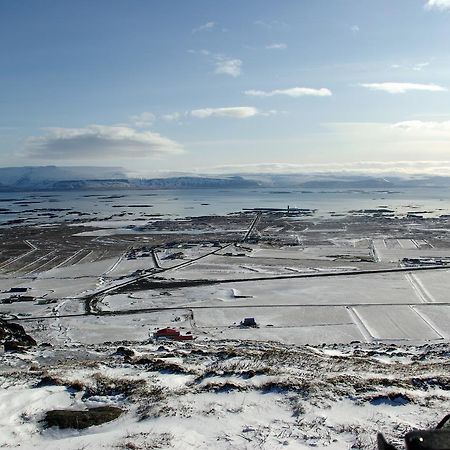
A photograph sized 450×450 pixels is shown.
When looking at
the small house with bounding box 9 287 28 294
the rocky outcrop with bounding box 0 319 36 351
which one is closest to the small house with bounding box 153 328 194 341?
the rocky outcrop with bounding box 0 319 36 351

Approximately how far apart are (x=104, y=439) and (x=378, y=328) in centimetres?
2168

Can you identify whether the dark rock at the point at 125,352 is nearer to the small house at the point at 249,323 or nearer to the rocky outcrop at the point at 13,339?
the rocky outcrop at the point at 13,339

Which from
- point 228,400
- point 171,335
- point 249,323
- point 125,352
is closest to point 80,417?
point 228,400

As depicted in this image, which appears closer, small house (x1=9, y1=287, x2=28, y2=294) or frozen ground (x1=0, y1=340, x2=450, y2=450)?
frozen ground (x1=0, y1=340, x2=450, y2=450)

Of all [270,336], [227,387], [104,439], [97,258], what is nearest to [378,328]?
[270,336]

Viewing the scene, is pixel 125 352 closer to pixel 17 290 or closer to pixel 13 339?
pixel 13 339

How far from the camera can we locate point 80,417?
1016 cm

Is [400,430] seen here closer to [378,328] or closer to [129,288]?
[378,328]

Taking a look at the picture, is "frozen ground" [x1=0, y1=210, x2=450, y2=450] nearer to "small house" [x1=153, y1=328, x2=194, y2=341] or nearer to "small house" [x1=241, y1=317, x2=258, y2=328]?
"small house" [x1=241, y1=317, x2=258, y2=328]

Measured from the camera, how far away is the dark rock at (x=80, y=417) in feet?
32.5

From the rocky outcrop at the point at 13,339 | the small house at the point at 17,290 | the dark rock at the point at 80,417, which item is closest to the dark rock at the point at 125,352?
the rocky outcrop at the point at 13,339

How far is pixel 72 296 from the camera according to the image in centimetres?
3672

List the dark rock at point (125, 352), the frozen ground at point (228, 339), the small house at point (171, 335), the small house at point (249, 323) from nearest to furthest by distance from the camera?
the frozen ground at point (228, 339) → the dark rock at point (125, 352) → the small house at point (171, 335) → the small house at point (249, 323)

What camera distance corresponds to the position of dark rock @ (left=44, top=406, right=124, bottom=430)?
9.90m
